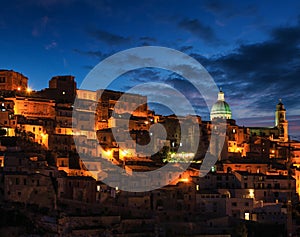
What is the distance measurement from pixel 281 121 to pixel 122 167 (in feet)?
157

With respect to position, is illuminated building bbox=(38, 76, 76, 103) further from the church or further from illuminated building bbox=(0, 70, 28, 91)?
the church

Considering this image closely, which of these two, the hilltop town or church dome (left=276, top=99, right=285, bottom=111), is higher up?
church dome (left=276, top=99, right=285, bottom=111)

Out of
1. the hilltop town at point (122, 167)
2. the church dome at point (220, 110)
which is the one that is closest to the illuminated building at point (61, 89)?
the hilltop town at point (122, 167)

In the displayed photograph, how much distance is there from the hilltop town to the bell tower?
12.0 meters

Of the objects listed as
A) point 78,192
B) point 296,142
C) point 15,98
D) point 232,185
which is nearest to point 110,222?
point 78,192

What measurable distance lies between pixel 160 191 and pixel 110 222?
8.30 meters

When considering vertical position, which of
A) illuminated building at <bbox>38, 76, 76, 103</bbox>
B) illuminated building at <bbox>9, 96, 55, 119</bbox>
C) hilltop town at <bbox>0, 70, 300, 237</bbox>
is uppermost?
illuminated building at <bbox>38, 76, 76, 103</bbox>

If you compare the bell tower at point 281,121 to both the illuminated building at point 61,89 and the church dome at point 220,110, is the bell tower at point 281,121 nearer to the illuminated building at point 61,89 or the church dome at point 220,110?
the church dome at point 220,110

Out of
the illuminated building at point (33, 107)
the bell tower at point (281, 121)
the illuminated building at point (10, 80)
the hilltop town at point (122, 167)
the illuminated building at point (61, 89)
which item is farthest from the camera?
the bell tower at point (281, 121)

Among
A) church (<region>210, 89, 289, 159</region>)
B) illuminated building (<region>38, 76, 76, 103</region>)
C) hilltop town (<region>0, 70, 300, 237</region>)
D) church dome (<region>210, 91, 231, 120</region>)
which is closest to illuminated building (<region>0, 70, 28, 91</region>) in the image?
hilltop town (<region>0, 70, 300, 237</region>)

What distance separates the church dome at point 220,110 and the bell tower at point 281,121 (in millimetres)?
9324

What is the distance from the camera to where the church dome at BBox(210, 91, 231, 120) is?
298ft

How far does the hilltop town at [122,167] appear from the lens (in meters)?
42.7

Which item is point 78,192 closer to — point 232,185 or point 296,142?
point 232,185
